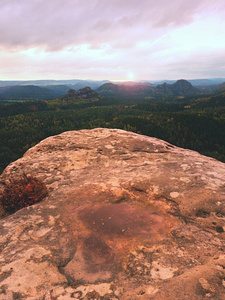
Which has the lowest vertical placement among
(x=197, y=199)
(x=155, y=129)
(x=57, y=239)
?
(x=155, y=129)

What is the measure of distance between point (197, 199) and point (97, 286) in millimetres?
4601

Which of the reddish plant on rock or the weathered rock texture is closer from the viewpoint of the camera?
the weathered rock texture

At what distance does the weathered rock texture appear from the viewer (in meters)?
3.82

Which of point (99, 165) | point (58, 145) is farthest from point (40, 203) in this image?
point (58, 145)

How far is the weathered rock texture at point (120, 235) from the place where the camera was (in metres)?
3.82

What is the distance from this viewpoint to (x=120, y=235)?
17.5ft

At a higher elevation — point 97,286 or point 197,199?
point 197,199

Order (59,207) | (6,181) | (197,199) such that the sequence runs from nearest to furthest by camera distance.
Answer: (197,199), (59,207), (6,181)

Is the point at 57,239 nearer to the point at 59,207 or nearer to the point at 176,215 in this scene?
the point at 59,207

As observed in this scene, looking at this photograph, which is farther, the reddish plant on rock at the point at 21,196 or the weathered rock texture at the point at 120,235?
the reddish plant on rock at the point at 21,196

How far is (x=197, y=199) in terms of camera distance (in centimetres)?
643

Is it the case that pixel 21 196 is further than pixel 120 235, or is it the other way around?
pixel 21 196

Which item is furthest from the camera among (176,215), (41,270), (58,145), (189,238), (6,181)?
(58,145)

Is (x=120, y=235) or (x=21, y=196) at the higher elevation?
(x=21, y=196)
